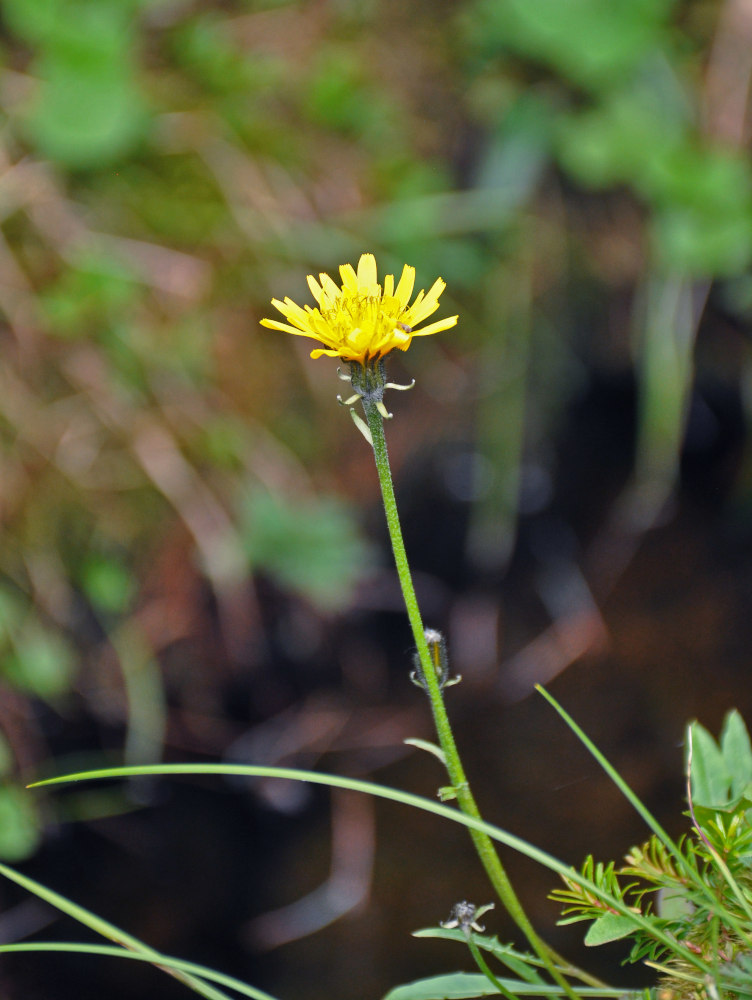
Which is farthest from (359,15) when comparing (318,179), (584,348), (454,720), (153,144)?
(454,720)

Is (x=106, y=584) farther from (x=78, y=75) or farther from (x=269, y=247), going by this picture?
(x=78, y=75)

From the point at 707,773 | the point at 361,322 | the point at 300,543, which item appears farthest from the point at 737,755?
the point at 300,543

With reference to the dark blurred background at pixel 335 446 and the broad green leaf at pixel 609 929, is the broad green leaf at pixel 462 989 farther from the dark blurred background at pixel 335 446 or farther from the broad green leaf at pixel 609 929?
the dark blurred background at pixel 335 446

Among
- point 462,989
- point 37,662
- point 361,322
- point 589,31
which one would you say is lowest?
point 462,989

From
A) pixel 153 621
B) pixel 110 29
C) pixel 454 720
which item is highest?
pixel 110 29

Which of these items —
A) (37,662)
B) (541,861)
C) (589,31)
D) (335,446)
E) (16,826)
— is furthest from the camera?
(335,446)

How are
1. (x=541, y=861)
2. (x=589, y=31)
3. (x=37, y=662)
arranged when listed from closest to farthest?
1. (x=541, y=861)
2. (x=37, y=662)
3. (x=589, y=31)

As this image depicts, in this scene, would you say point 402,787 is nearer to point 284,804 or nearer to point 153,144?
point 284,804
